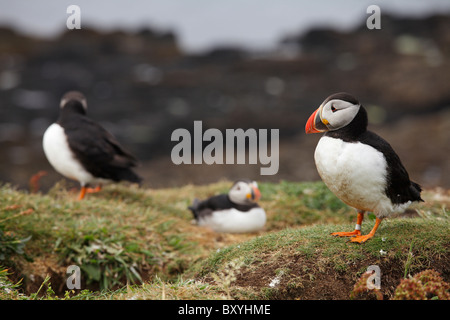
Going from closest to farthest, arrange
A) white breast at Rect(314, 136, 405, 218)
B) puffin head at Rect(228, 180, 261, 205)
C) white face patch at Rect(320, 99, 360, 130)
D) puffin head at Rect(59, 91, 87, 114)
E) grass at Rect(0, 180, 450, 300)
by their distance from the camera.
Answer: grass at Rect(0, 180, 450, 300) < white breast at Rect(314, 136, 405, 218) < white face patch at Rect(320, 99, 360, 130) < puffin head at Rect(228, 180, 261, 205) < puffin head at Rect(59, 91, 87, 114)

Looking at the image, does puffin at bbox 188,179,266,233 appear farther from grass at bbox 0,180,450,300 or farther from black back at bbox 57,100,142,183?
black back at bbox 57,100,142,183

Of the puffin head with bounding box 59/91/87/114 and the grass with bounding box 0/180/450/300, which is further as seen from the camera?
the puffin head with bounding box 59/91/87/114

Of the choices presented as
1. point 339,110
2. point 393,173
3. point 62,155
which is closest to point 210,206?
point 62,155

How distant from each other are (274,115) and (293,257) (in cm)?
1769

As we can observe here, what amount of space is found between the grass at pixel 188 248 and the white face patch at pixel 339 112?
3.32 feet

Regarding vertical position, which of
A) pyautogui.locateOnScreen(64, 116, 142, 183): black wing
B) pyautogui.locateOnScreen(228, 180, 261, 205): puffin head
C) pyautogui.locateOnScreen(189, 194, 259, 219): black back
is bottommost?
pyautogui.locateOnScreen(189, 194, 259, 219): black back

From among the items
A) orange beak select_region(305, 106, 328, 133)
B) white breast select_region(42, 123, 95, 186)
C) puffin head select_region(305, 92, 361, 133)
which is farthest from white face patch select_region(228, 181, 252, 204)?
puffin head select_region(305, 92, 361, 133)

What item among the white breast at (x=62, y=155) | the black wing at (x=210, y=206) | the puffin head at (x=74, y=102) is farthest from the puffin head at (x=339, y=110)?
the puffin head at (x=74, y=102)

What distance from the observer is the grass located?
380 centimetres

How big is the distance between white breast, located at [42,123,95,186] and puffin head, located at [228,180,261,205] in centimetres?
204

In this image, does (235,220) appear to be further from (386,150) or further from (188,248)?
(386,150)

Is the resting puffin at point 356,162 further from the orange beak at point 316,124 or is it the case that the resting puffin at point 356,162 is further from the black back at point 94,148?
the black back at point 94,148

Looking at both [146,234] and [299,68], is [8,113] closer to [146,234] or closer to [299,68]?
[299,68]

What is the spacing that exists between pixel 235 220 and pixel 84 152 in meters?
2.31
